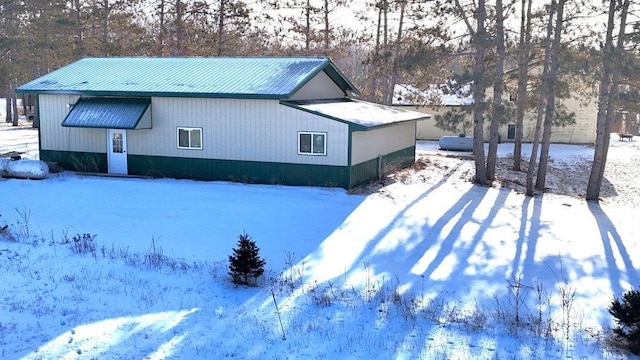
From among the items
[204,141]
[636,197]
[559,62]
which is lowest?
[636,197]

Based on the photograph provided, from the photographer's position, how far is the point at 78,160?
22.4 metres

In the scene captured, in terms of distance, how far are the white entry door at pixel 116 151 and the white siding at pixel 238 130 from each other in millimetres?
344

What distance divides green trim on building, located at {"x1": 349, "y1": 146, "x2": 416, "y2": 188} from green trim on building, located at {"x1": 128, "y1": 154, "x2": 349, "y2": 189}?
31.8 inches

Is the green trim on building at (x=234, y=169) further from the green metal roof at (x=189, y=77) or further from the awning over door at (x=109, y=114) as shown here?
the green metal roof at (x=189, y=77)

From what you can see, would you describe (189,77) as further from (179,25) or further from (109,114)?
(179,25)

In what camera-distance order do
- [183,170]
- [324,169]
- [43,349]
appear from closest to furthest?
[43,349] → [324,169] → [183,170]

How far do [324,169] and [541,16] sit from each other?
11.0m

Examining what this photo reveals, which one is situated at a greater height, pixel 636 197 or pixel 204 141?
pixel 204 141

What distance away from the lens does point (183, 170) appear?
21.3 metres

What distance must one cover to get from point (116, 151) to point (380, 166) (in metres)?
9.67

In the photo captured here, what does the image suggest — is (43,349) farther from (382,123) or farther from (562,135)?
(562,135)

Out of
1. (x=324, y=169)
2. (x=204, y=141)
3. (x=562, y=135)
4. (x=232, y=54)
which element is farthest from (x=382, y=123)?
(x=562, y=135)

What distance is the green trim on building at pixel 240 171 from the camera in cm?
1966

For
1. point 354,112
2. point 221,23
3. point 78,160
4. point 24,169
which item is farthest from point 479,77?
point 221,23
